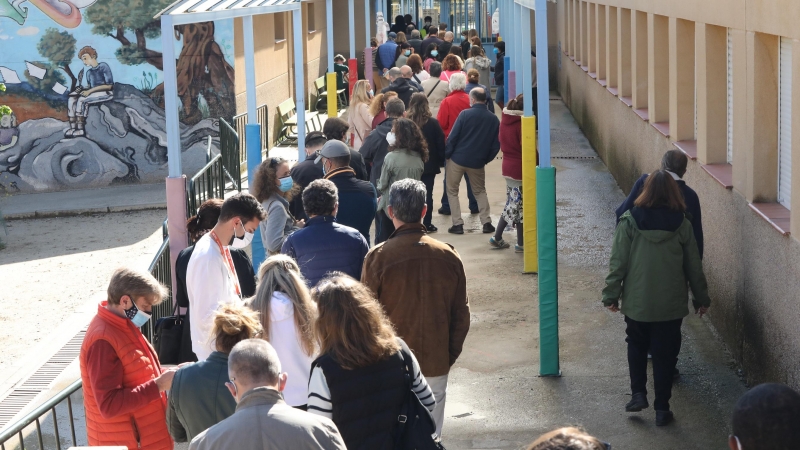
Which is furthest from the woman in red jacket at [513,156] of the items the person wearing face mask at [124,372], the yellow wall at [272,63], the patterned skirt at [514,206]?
the yellow wall at [272,63]

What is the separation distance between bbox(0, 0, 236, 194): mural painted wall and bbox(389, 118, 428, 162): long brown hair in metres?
8.63

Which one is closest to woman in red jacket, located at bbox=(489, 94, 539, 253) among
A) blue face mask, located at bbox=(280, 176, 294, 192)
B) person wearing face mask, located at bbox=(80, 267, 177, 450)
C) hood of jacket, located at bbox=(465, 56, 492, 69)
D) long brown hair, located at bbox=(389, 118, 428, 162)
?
long brown hair, located at bbox=(389, 118, 428, 162)

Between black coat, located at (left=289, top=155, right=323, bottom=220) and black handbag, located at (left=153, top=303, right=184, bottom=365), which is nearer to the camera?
black handbag, located at (left=153, top=303, right=184, bottom=365)

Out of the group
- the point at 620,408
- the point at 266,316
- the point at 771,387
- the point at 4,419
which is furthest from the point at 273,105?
the point at 771,387

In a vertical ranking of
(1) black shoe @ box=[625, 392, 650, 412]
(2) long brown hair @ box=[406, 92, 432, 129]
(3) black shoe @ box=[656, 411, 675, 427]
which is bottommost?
(3) black shoe @ box=[656, 411, 675, 427]

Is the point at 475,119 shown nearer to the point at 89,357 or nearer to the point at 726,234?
the point at 726,234

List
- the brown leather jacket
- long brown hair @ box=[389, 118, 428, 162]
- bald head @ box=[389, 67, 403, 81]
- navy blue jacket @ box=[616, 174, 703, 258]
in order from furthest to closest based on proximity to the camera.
→ bald head @ box=[389, 67, 403, 81]
long brown hair @ box=[389, 118, 428, 162]
navy blue jacket @ box=[616, 174, 703, 258]
the brown leather jacket

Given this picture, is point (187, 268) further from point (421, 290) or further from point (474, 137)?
point (474, 137)

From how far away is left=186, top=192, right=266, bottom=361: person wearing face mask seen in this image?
5.43 m

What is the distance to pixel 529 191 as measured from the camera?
394 inches

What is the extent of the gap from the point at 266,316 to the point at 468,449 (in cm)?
214

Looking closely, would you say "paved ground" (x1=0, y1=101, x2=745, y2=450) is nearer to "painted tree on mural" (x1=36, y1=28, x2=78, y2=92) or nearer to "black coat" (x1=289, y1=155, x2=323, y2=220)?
"black coat" (x1=289, y1=155, x2=323, y2=220)

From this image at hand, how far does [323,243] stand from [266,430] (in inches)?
108

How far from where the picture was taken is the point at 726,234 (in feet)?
26.5
